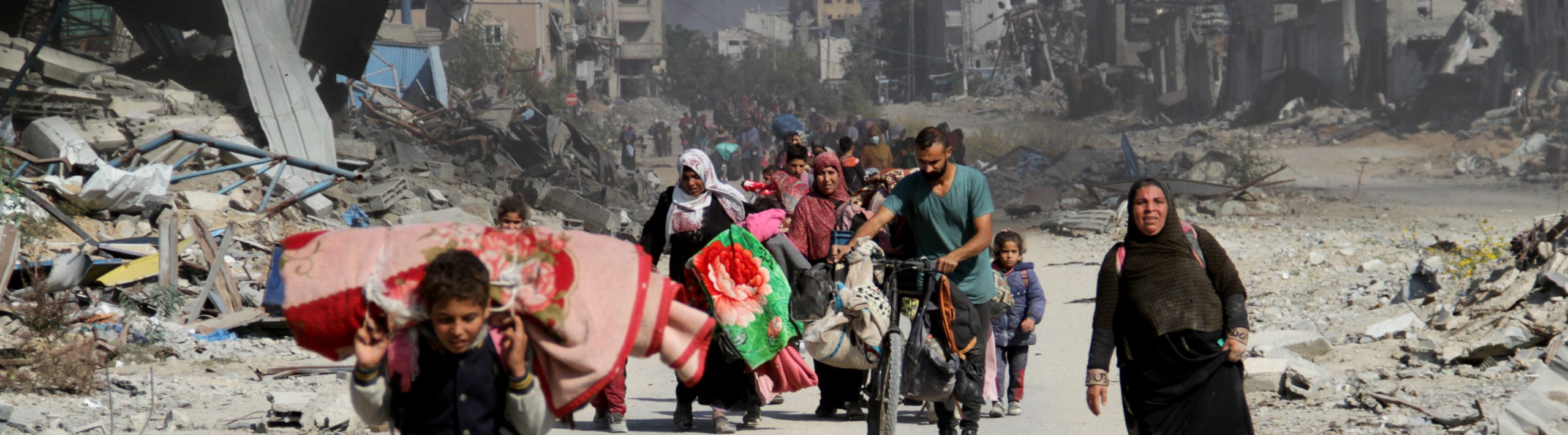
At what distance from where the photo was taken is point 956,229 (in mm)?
5332

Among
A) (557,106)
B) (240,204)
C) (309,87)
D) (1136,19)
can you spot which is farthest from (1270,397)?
(1136,19)

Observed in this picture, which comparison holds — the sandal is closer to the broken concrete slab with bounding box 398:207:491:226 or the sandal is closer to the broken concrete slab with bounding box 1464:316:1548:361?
the broken concrete slab with bounding box 1464:316:1548:361

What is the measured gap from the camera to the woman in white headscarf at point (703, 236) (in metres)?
6.41

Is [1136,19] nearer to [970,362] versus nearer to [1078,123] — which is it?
[1078,123]

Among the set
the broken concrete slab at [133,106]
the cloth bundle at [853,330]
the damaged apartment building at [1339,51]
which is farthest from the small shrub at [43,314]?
the damaged apartment building at [1339,51]

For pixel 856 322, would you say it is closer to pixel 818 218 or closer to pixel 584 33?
pixel 818 218

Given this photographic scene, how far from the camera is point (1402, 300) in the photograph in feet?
34.0

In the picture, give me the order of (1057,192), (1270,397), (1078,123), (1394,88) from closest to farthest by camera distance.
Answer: (1270,397)
(1057,192)
(1394,88)
(1078,123)

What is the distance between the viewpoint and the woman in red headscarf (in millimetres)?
6711

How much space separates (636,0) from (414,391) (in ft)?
253

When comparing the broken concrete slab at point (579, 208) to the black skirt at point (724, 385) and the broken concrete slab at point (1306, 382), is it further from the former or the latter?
the broken concrete slab at point (1306, 382)

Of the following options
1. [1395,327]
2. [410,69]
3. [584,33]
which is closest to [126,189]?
[1395,327]

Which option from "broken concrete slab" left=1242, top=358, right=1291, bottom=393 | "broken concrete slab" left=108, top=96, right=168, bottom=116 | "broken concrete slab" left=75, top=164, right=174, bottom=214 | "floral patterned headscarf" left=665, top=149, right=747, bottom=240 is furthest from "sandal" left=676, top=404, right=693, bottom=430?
"broken concrete slab" left=108, top=96, right=168, bottom=116

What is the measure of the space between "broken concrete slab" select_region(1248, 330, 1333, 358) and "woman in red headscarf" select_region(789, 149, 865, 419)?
3.00m
